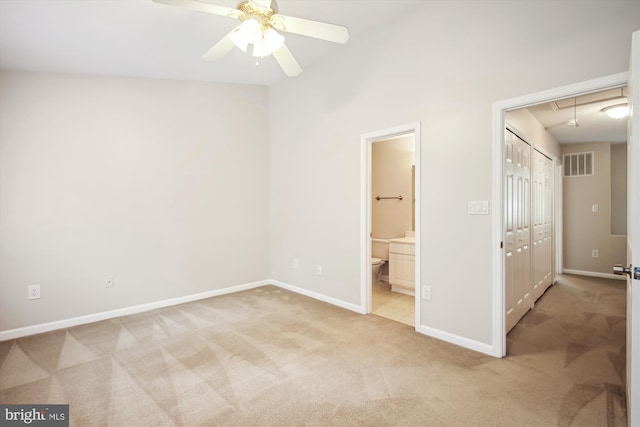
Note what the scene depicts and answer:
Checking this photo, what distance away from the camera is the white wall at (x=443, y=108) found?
6.98 ft

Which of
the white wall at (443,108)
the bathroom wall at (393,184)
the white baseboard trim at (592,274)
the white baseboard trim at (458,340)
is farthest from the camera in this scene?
the white baseboard trim at (592,274)

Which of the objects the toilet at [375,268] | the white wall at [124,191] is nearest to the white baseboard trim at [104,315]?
the white wall at [124,191]

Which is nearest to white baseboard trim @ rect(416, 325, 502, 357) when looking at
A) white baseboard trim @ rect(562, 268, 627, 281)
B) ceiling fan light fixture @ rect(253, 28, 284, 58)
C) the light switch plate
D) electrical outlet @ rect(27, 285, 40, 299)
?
the light switch plate

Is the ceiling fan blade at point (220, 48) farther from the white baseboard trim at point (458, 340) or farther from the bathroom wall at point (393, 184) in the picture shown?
the bathroom wall at point (393, 184)

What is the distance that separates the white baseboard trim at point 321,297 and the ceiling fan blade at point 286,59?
2.53 meters

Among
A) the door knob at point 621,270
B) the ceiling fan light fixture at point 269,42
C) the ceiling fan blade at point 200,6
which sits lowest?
the door knob at point 621,270

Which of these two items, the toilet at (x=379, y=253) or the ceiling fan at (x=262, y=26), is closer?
the ceiling fan at (x=262, y=26)

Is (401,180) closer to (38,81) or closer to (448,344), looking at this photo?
(448,344)

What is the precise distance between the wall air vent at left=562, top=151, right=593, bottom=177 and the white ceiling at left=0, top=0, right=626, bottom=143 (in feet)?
8.13

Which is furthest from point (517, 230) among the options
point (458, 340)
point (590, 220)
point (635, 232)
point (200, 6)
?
point (590, 220)

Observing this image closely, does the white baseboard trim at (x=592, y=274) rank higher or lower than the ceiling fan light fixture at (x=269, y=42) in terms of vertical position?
lower

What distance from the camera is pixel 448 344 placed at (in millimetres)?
2707

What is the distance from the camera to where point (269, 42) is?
6.61ft

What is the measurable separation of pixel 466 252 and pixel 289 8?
2.57 meters
